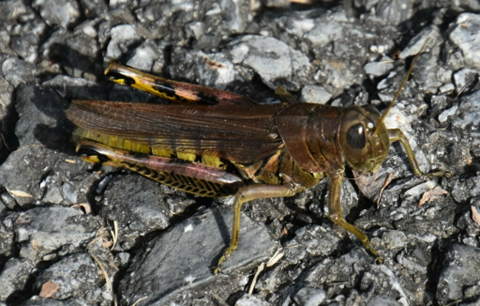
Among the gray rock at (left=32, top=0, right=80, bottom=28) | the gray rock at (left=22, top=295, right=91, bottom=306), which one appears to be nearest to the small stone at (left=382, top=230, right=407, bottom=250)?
the gray rock at (left=22, top=295, right=91, bottom=306)

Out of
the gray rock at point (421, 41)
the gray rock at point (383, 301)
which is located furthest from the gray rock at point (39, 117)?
the gray rock at point (421, 41)

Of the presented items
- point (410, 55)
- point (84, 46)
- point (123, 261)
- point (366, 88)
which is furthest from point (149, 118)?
point (410, 55)

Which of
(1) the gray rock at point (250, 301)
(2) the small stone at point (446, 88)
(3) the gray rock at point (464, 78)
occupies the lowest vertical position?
(1) the gray rock at point (250, 301)

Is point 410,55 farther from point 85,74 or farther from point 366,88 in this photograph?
point 85,74

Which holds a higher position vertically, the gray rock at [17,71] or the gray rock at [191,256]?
the gray rock at [17,71]

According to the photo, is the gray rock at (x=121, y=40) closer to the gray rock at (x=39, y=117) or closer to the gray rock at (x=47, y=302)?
the gray rock at (x=39, y=117)

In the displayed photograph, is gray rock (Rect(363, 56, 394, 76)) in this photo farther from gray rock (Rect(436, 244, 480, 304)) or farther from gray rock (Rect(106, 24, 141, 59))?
gray rock (Rect(106, 24, 141, 59))

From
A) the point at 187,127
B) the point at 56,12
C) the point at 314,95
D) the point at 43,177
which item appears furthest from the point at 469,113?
the point at 56,12
